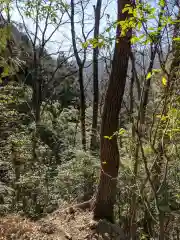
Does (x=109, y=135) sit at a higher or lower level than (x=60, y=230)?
higher

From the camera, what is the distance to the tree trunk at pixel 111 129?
4.99m

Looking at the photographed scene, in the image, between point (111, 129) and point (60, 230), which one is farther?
point (111, 129)

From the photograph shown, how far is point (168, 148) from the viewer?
2.79 m

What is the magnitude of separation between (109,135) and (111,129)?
12cm

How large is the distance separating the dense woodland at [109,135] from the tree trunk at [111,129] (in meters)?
0.02

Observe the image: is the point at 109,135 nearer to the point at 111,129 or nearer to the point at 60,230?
the point at 111,129

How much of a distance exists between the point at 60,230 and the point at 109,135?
1.87m

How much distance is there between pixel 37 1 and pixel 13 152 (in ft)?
18.2

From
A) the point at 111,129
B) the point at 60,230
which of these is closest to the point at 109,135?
the point at 111,129

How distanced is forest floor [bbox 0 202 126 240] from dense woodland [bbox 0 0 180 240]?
0.06 meters

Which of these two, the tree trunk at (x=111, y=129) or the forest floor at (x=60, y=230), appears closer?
the forest floor at (x=60, y=230)

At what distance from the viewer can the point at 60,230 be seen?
16.0 ft

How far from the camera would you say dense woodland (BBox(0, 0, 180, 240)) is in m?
2.32

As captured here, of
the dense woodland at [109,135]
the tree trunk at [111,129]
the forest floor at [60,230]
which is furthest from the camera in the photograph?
the tree trunk at [111,129]
